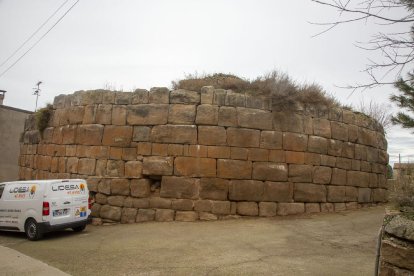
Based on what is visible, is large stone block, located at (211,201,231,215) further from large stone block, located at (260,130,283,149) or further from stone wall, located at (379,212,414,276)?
stone wall, located at (379,212,414,276)

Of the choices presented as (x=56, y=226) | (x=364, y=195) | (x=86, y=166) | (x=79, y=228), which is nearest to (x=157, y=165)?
(x=86, y=166)

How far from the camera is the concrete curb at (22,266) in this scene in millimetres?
6258

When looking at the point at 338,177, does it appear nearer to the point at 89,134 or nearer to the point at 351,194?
the point at 351,194

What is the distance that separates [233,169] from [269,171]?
103cm

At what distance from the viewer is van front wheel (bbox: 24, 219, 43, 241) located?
9.12 meters

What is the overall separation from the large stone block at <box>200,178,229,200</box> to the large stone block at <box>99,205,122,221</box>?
2492 mm

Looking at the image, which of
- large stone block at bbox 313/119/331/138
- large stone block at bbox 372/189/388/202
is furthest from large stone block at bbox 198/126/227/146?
large stone block at bbox 372/189/388/202

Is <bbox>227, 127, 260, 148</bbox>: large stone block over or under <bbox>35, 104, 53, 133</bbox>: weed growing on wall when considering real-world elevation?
under

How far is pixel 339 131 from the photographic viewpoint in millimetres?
11672

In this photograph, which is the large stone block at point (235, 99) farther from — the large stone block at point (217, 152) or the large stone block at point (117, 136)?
the large stone block at point (117, 136)

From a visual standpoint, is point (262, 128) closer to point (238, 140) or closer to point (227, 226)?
point (238, 140)

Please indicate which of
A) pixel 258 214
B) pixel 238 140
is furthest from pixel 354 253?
pixel 238 140

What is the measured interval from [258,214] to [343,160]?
11.2ft

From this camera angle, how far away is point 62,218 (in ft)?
30.8
